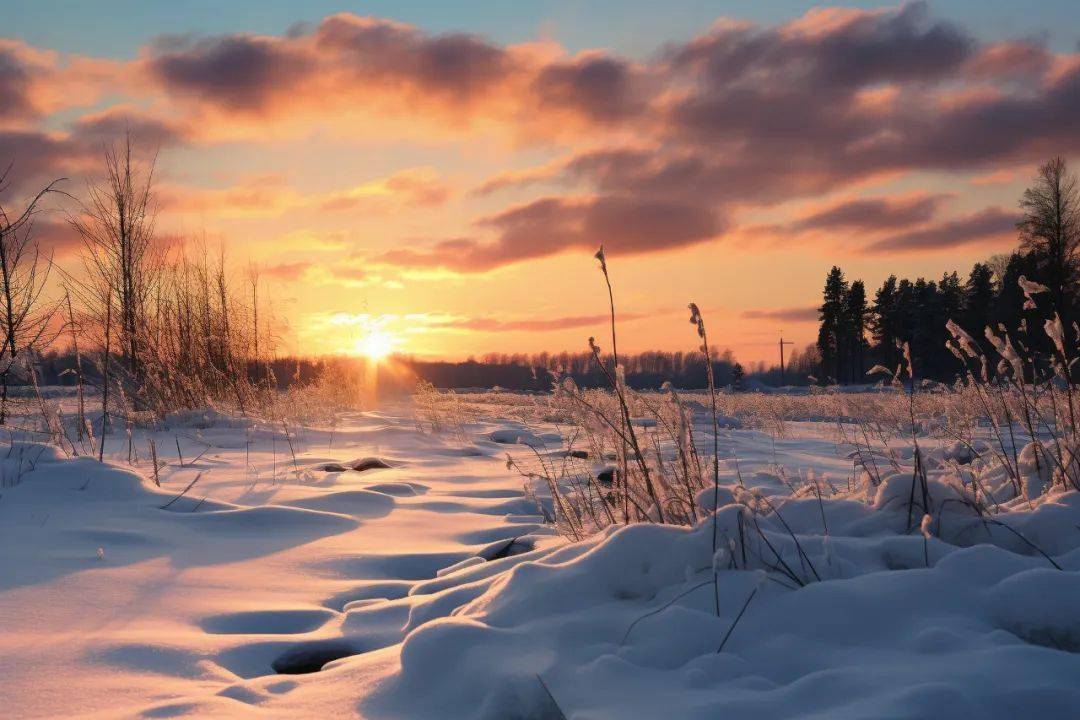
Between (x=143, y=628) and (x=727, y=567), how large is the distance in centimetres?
174

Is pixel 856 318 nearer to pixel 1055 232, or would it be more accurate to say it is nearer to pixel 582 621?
pixel 1055 232

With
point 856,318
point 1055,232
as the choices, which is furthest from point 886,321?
point 1055,232

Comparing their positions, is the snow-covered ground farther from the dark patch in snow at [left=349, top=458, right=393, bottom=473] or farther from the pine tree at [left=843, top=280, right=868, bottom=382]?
the pine tree at [left=843, top=280, right=868, bottom=382]

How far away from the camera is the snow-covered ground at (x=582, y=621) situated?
1305mm

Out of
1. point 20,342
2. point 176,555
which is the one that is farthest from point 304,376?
point 176,555

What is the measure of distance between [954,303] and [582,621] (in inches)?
2138

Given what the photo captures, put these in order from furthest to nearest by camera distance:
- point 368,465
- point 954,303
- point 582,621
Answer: point 954,303
point 368,465
point 582,621

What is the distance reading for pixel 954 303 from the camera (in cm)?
4762

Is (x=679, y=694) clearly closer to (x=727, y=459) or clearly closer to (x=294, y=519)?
(x=294, y=519)

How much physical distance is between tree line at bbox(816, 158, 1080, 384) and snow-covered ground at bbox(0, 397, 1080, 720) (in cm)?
2642

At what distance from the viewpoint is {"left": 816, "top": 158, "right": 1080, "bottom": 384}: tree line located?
3167 cm

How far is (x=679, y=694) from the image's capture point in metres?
1.32

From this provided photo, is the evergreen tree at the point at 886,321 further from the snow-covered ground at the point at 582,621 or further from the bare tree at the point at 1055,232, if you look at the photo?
the snow-covered ground at the point at 582,621

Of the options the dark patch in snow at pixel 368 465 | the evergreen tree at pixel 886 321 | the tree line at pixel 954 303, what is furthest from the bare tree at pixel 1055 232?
the dark patch in snow at pixel 368 465
